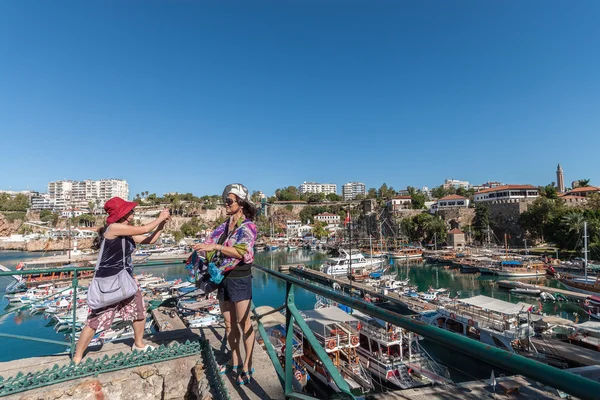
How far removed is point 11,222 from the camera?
82.4 meters

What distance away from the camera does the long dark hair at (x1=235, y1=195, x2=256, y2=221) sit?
272 centimetres

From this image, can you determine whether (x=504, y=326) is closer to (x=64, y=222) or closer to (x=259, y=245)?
(x=259, y=245)

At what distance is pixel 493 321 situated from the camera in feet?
50.4

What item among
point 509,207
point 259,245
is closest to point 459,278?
point 509,207

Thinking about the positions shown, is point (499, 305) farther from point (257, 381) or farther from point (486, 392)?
point (257, 381)

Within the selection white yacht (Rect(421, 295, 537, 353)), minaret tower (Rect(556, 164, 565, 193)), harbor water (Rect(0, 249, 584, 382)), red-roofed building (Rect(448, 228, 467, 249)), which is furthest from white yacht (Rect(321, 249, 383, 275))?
minaret tower (Rect(556, 164, 565, 193))

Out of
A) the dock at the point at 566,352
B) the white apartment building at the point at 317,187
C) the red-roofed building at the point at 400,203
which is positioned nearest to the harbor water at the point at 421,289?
the dock at the point at 566,352

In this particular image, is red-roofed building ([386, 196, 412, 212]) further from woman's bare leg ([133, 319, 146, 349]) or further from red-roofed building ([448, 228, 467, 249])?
woman's bare leg ([133, 319, 146, 349])

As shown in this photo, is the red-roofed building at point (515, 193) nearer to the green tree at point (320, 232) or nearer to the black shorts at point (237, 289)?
the green tree at point (320, 232)

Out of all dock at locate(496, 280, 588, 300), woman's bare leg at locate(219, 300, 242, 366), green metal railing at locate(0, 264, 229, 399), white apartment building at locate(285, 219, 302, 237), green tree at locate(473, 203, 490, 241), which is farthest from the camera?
white apartment building at locate(285, 219, 302, 237)

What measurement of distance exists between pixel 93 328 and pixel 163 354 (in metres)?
0.61

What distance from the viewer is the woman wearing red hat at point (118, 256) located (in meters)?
2.64

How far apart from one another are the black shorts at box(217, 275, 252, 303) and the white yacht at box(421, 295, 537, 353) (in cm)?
1254

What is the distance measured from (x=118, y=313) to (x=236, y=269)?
1313 millimetres
